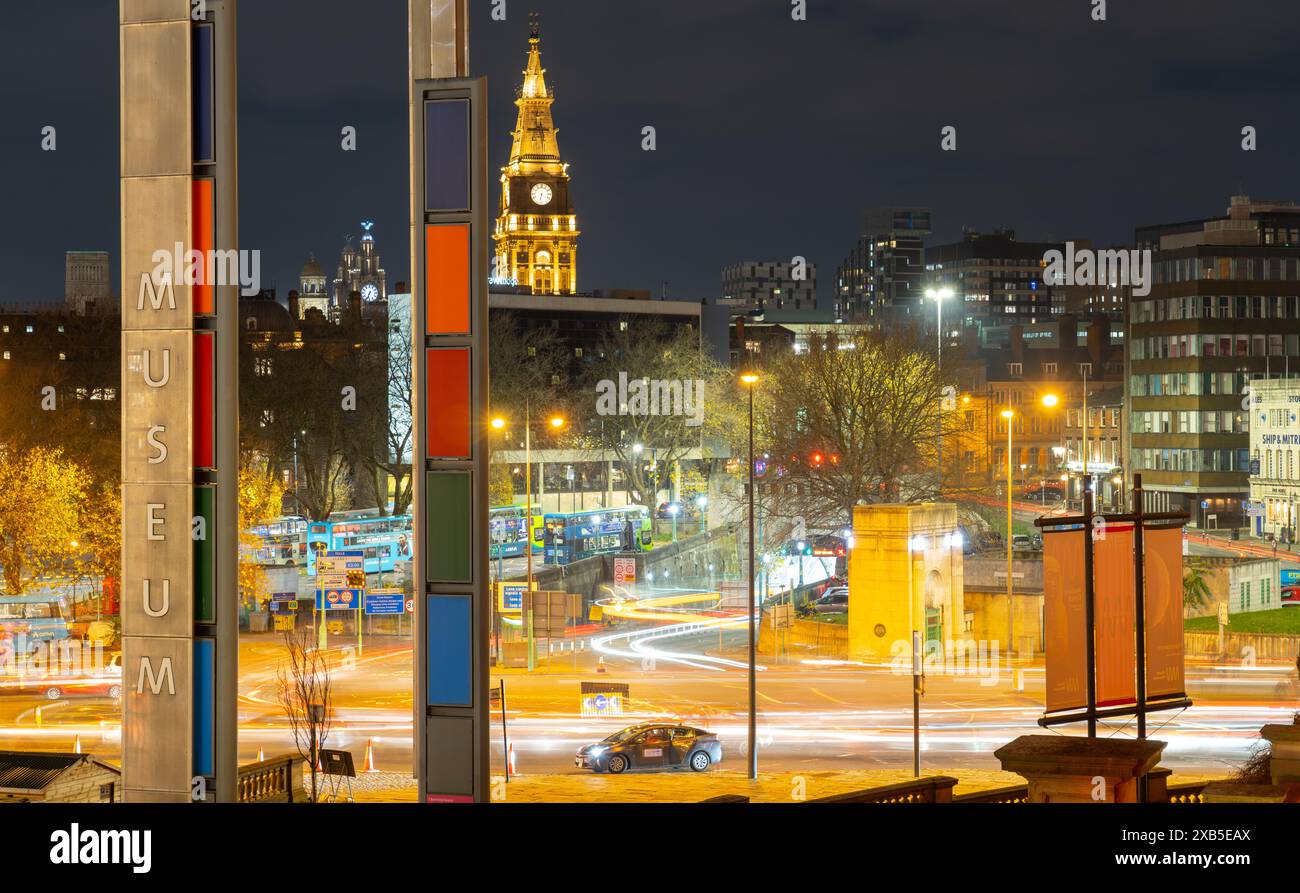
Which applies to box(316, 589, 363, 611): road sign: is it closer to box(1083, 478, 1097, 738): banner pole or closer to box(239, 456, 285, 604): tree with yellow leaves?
box(239, 456, 285, 604): tree with yellow leaves

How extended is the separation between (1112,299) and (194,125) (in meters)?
184


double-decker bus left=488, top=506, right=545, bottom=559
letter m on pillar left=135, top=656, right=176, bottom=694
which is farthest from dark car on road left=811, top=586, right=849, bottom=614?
letter m on pillar left=135, top=656, right=176, bottom=694

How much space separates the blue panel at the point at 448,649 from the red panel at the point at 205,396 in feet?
4.89

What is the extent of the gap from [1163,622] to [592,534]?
52953mm

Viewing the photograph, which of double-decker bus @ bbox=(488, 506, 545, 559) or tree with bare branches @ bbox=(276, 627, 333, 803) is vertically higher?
double-decker bus @ bbox=(488, 506, 545, 559)

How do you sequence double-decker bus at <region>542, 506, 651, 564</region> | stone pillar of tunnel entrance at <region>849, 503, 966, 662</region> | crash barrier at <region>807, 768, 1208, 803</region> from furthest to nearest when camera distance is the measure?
double-decker bus at <region>542, 506, 651, 564</region>
stone pillar of tunnel entrance at <region>849, 503, 966, 662</region>
crash barrier at <region>807, 768, 1208, 803</region>

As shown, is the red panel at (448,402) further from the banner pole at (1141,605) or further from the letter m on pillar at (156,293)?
the banner pole at (1141,605)

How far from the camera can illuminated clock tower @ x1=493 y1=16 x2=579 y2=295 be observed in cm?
18125

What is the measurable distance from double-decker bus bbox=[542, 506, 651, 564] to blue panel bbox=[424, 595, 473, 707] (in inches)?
2113

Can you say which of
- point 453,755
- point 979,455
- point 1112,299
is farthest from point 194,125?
point 1112,299

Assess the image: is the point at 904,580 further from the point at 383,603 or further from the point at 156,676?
the point at 156,676

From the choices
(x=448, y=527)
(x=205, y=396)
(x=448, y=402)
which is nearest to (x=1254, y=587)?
(x=448, y=527)

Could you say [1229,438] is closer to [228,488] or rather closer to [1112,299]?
[228,488]

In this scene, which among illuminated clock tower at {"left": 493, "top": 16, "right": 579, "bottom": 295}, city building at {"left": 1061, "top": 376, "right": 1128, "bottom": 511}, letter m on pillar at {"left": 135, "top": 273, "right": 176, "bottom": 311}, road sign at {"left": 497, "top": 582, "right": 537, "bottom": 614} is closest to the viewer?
letter m on pillar at {"left": 135, "top": 273, "right": 176, "bottom": 311}
